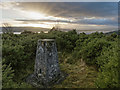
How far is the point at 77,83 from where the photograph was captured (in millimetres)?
5359

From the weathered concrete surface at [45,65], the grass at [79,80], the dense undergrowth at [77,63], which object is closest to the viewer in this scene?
the dense undergrowth at [77,63]

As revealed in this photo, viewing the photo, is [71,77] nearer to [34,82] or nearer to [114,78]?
[34,82]

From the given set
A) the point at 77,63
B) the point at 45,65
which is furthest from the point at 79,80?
the point at 77,63

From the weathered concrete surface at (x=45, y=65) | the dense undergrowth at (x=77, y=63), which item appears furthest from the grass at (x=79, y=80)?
the weathered concrete surface at (x=45, y=65)

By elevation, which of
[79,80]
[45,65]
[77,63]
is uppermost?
[45,65]

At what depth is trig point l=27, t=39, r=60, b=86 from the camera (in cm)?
524

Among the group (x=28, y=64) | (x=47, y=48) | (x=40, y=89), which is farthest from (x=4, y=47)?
(x=40, y=89)

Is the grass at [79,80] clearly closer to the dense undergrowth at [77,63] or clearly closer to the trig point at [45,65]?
the dense undergrowth at [77,63]

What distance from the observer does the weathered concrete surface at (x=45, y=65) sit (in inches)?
206

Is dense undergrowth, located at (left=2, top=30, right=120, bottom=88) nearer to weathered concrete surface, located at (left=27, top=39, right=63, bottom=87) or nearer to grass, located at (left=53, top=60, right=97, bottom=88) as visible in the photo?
grass, located at (left=53, top=60, right=97, bottom=88)

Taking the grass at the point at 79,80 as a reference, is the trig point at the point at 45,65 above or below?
above

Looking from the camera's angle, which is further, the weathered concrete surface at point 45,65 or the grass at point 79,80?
the weathered concrete surface at point 45,65

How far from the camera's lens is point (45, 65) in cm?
521

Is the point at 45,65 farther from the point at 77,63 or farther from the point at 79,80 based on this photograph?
the point at 77,63
